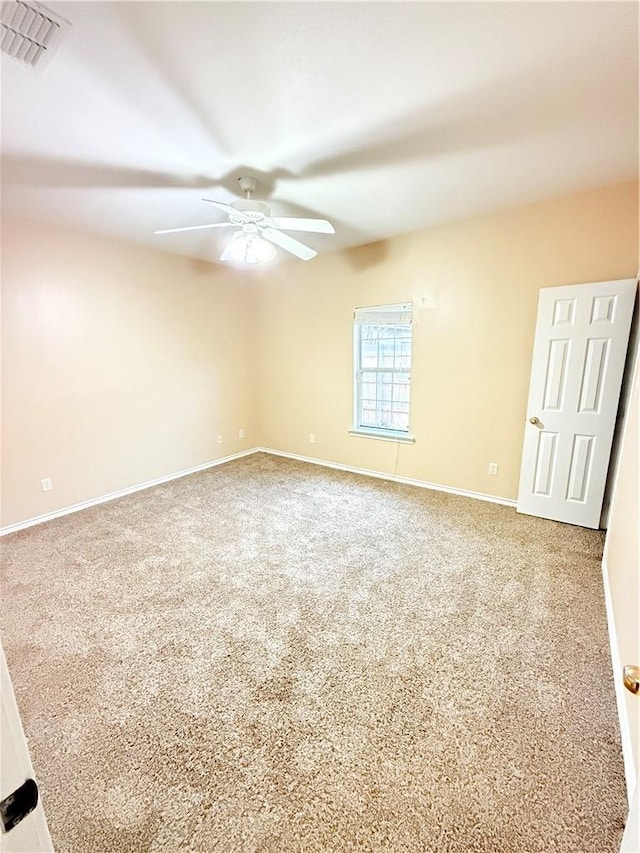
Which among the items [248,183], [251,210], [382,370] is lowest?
[382,370]

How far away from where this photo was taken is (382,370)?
13.2ft

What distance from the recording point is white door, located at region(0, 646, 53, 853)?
0.47 metres

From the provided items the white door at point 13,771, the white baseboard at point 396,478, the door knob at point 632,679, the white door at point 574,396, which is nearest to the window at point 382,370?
the white baseboard at point 396,478

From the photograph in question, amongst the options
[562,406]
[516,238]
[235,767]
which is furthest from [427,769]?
[516,238]

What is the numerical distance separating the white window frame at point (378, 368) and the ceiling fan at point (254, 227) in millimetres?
1229

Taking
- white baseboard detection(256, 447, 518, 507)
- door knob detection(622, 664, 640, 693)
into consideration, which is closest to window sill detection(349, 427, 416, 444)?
white baseboard detection(256, 447, 518, 507)

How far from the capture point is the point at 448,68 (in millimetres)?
1470

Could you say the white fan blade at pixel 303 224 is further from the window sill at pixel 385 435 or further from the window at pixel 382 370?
the window sill at pixel 385 435

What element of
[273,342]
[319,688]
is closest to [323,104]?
[319,688]

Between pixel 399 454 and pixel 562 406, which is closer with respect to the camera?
pixel 562 406

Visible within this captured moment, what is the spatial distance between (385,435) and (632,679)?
3.31 metres

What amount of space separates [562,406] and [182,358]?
153 inches

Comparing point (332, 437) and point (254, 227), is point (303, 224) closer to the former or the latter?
point (254, 227)

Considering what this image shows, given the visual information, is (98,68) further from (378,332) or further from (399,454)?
(399,454)
